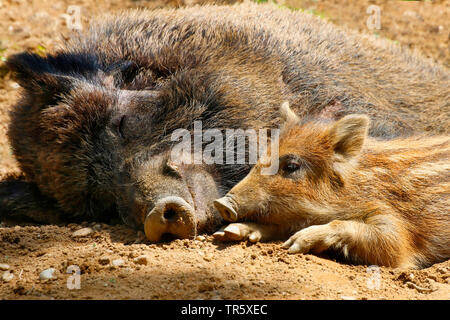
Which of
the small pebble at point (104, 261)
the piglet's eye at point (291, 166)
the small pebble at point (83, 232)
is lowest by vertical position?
the small pebble at point (83, 232)

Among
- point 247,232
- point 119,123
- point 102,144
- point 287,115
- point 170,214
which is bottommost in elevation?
point 247,232

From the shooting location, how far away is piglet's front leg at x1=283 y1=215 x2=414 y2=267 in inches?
164

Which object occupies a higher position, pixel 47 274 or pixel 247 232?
pixel 247 232

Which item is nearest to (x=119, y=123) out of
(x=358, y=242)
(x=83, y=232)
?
(x=83, y=232)

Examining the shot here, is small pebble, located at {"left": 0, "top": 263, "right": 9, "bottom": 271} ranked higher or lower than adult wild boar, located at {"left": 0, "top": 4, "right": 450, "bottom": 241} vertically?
lower

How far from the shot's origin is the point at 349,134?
4.42 m

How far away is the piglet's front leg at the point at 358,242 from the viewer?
416cm

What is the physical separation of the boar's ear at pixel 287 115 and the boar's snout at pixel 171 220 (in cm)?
103

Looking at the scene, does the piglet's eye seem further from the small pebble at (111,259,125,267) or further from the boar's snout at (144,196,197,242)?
the small pebble at (111,259,125,267)

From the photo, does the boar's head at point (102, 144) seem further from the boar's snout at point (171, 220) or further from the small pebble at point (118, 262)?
the small pebble at point (118, 262)

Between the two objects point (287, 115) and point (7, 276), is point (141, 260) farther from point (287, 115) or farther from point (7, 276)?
point (287, 115)

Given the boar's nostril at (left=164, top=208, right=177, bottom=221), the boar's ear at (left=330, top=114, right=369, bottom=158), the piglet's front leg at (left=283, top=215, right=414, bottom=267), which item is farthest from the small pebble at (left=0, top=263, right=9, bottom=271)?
→ the boar's ear at (left=330, top=114, right=369, bottom=158)

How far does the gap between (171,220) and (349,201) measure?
1209 millimetres

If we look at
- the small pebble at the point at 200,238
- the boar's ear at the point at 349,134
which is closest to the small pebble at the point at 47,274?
the small pebble at the point at 200,238
